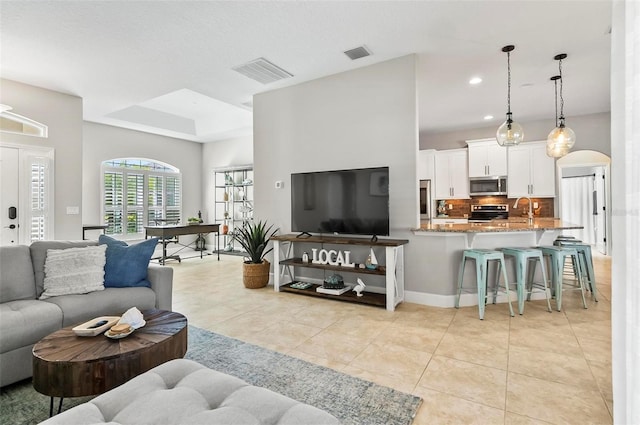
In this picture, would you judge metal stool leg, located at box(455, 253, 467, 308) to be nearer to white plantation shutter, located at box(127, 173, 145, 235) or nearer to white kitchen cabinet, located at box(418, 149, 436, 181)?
white kitchen cabinet, located at box(418, 149, 436, 181)

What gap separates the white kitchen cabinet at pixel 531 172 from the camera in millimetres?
6258

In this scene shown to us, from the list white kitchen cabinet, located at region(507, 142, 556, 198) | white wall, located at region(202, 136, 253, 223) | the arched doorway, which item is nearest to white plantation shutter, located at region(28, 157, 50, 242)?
white wall, located at region(202, 136, 253, 223)

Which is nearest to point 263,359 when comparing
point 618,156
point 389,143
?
point 618,156

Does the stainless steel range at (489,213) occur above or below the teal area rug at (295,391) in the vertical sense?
above

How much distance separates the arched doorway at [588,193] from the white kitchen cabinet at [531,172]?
0.20 metres

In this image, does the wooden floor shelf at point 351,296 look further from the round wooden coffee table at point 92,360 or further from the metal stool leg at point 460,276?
the round wooden coffee table at point 92,360

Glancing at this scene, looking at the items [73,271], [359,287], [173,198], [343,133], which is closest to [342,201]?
[343,133]

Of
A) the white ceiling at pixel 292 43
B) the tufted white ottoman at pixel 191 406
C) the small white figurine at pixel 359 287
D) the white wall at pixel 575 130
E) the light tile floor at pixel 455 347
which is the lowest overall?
the light tile floor at pixel 455 347

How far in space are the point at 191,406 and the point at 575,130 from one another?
798cm

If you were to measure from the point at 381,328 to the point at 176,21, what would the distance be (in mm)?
3669

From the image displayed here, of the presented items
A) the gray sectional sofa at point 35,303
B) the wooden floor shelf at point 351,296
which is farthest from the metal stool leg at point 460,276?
the gray sectional sofa at point 35,303

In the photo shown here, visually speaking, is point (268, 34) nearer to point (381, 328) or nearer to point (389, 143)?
point (389, 143)

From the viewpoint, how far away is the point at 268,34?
334 centimetres
